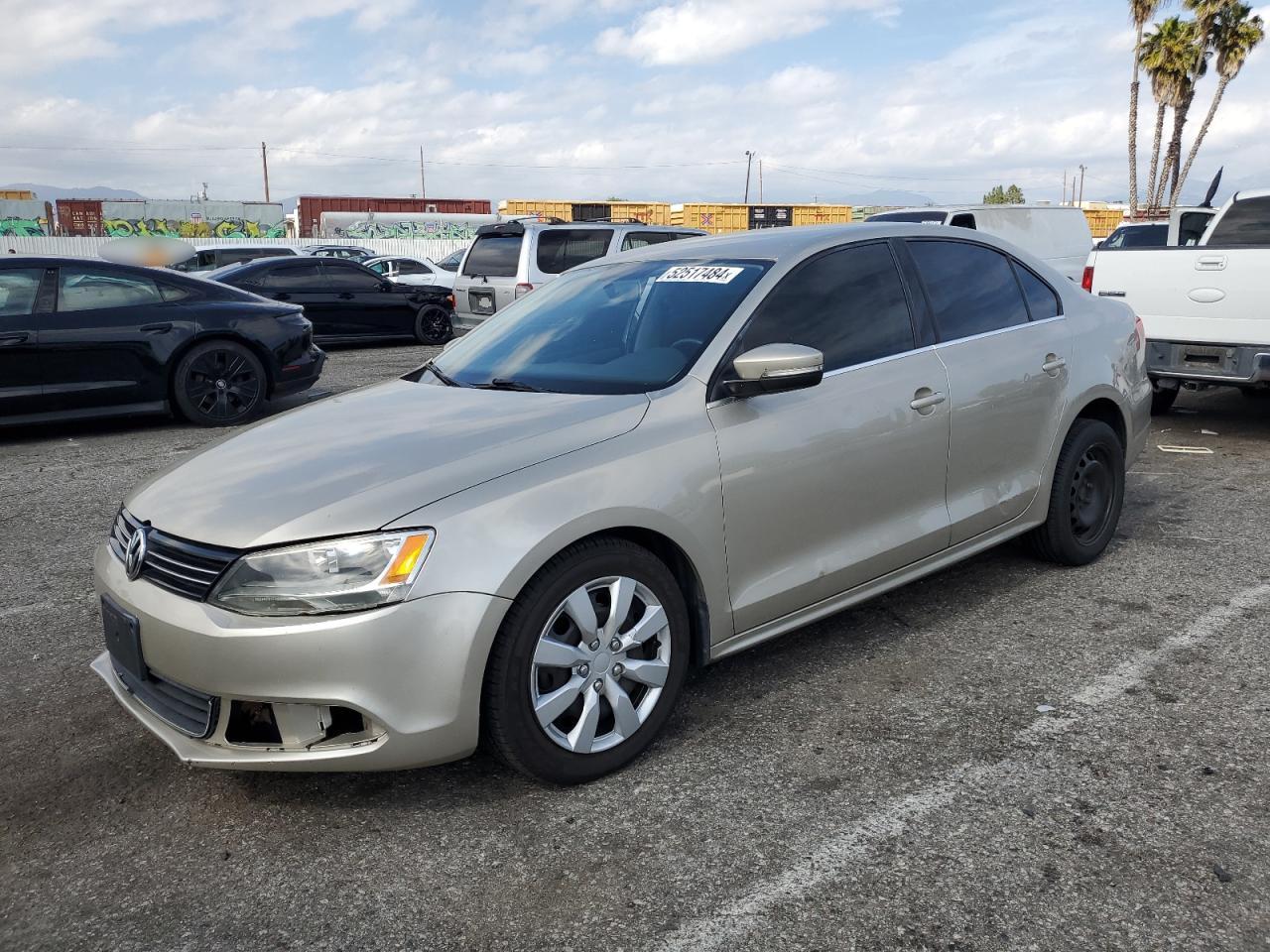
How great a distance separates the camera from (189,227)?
59.2 metres

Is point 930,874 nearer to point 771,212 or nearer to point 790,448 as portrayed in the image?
point 790,448

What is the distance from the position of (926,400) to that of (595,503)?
1558 mm

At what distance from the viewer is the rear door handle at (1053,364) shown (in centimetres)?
449

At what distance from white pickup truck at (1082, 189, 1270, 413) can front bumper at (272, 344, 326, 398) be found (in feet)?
21.4

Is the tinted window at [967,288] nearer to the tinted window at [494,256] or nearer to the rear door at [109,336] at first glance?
the rear door at [109,336]

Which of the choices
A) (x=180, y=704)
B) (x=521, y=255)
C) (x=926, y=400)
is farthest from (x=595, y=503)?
(x=521, y=255)

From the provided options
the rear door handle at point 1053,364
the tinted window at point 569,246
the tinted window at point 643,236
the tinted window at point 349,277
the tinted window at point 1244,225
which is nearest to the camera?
the rear door handle at point 1053,364

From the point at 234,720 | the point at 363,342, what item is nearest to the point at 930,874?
the point at 234,720

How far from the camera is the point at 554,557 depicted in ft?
9.57

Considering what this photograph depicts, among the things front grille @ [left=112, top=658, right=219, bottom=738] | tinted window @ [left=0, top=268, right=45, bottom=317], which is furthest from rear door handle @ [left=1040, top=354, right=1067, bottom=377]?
tinted window @ [left=0, top=268, right=45, bottom=317]

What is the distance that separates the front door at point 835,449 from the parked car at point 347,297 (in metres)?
12.3

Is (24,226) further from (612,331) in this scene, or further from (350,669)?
(350,669)

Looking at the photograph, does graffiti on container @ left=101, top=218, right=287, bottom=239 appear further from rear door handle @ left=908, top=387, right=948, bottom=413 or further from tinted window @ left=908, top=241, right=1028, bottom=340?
rear door handle @ left=908, top=387, right=948, bottom=413

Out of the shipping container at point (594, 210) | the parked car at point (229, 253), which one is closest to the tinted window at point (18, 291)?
the parked car at point (229, 253)
